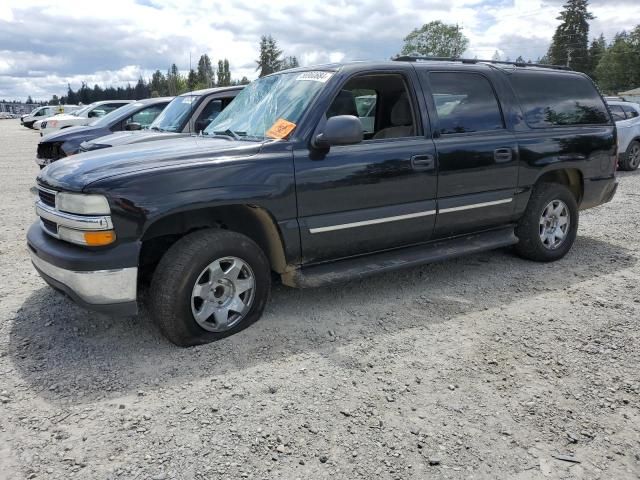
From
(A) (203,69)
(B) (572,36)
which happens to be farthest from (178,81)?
(B) (572,36)

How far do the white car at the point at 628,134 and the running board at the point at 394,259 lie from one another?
9.38 m

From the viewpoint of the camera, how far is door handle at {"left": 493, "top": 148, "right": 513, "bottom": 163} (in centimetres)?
469

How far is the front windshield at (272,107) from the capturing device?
3.90 meters

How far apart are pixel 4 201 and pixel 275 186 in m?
6.96

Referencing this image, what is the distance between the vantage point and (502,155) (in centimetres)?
474

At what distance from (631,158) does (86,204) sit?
13233 millimetres

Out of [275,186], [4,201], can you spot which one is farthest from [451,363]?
[4,201]

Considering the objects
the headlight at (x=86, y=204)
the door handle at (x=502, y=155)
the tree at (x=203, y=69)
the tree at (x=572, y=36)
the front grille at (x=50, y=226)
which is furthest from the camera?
the tree at (x=203, y=69)

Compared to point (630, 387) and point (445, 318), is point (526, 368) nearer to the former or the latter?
point (630, 387)

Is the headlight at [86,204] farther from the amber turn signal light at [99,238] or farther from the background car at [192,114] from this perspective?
the background car at [192,114]

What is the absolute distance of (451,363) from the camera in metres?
3.34

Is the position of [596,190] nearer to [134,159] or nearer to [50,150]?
[134,159]

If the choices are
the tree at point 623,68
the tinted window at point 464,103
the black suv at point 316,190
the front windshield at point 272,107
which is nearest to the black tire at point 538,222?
the black suv at point 316,190

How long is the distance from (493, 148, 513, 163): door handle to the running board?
703mm
